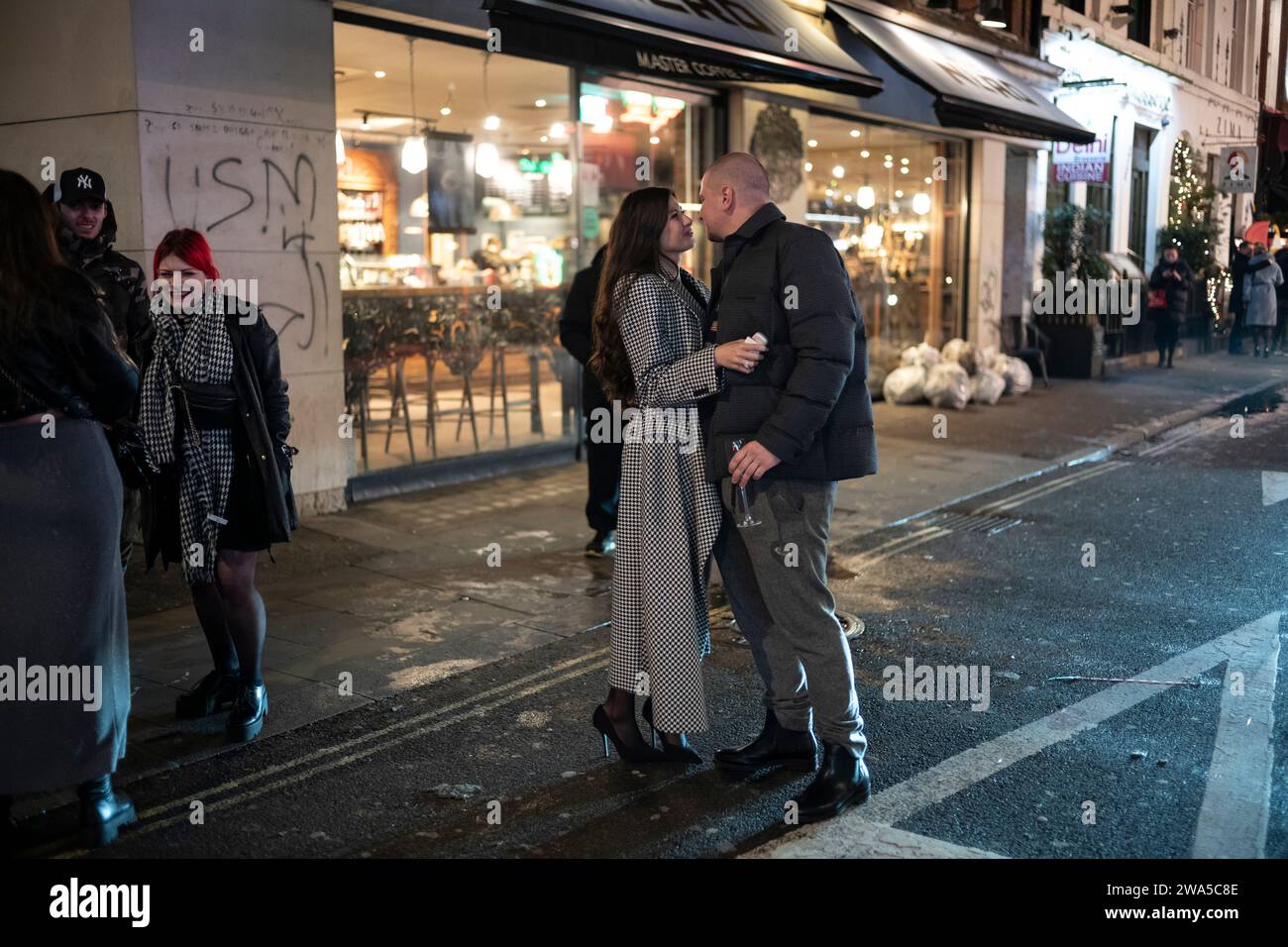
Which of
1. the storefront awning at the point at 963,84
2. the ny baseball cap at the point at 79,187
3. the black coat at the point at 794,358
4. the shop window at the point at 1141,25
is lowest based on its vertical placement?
the black coat at the point at 794,358

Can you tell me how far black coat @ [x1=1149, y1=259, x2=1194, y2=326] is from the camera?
2047cm

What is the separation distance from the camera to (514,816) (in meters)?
4.08

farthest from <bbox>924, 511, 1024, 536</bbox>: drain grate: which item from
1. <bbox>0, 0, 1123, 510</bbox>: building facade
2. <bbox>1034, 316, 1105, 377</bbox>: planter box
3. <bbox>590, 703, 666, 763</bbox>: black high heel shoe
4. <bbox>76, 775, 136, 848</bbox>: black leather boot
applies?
<bbox>1034, 316, 1105, 377</bbox>: planter box

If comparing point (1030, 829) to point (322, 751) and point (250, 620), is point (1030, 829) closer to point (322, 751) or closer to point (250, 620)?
point (322, 751)

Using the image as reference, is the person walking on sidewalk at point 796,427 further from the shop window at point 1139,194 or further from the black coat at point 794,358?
the shop window at point 1139,194

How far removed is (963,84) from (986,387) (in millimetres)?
3659

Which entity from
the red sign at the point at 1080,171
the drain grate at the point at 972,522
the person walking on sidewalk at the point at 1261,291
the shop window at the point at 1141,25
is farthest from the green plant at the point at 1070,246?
the drain grate at the point at 972,522

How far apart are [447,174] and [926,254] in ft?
28.9

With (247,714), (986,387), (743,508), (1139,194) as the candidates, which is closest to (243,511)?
(247,714)

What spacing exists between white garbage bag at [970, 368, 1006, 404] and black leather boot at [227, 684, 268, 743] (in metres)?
11.9

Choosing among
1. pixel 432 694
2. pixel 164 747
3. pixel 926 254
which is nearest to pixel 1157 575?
pixel 432 694

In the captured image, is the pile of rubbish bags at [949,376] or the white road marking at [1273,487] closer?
the white road marking at [1273,487]

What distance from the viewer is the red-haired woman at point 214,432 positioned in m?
4.64

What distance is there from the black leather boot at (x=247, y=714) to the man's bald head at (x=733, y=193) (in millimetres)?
2476
